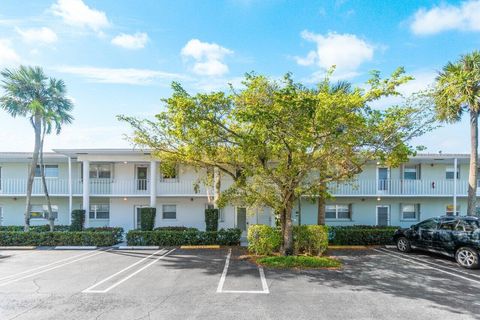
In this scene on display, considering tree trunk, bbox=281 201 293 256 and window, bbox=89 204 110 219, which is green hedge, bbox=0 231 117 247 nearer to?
window, bbox=89 204 110 219

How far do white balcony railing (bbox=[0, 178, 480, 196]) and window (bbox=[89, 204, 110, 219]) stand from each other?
1612mm

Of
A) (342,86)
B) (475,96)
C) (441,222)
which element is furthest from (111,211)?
(475,96)

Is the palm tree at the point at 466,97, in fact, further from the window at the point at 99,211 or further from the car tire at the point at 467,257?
the window at the point at 99,211

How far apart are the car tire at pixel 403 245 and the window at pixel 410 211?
653cm

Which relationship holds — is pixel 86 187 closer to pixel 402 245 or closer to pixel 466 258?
pixel 402 245

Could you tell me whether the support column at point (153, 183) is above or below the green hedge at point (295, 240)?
above

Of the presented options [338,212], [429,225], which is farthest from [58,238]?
[429,225]

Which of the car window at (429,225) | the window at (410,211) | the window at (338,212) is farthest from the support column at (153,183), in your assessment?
the window at (410,211)

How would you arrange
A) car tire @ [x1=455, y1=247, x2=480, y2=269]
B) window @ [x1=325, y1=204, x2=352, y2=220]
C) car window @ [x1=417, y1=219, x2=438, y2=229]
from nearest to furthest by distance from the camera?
car tire @ [x1=455, y1=247, x2=480, y2=269], car window @ [x1=417, y1=219, x2=438, y2=229], window @ [x1=325, y1=204, x2=352, y2=220]

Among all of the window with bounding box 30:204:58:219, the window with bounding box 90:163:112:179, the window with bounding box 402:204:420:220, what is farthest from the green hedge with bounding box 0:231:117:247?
the window with bounding box 402:204:420:220

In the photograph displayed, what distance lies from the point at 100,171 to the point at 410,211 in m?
20.9

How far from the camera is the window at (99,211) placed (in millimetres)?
20734

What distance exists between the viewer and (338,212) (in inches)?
811

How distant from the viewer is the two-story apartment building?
19.2m
